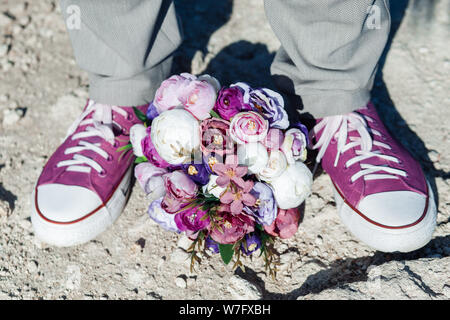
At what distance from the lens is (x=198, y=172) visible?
1.46 meters

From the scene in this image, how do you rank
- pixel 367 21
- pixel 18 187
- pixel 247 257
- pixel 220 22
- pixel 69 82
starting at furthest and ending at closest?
pixel 220 22 < pixel 69 82 < pixel 18 187 < pixel 247 257 < pixel 367 21

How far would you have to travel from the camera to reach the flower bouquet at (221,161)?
4.58 feet

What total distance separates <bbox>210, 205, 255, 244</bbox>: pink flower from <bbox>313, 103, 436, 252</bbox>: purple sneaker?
1.59ft

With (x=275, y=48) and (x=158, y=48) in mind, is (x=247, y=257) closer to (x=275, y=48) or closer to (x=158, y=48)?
(x=158, y=48)

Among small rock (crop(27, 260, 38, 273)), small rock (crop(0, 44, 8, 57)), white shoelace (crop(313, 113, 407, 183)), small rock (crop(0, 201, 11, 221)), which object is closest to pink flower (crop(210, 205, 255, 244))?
white shoelace (crop(313, 113, 407, 183))

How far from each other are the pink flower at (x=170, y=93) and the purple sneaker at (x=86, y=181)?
392mm

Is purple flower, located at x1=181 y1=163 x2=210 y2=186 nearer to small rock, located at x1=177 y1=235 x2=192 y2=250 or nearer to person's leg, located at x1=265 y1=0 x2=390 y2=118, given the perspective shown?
small rock, located at x1=177 y1=235 x2=192 y2=250

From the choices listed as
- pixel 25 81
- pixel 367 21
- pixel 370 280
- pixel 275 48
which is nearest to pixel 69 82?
pixel 25 81

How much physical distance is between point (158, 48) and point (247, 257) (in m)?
0.91

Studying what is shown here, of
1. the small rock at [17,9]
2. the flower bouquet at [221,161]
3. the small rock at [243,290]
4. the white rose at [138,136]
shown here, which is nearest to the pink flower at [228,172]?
the flower bouquet at [221,161]

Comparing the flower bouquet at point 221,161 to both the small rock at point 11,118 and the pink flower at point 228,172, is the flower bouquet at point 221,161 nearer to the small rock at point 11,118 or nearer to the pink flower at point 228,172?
the pink flower at point 228,172

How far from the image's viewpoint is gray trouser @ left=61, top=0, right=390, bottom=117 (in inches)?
61.4

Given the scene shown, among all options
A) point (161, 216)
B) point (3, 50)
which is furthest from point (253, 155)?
point (3, 50)
